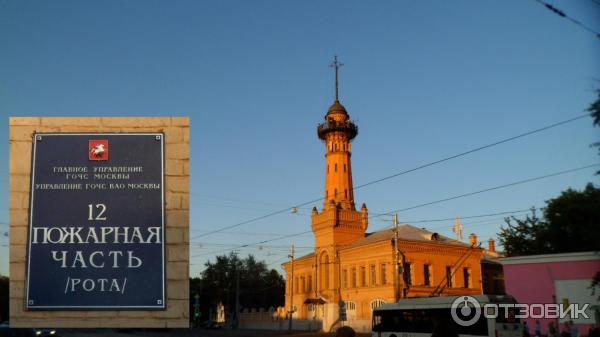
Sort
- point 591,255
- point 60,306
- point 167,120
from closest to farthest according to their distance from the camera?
point 60,306, point 167,120, point 591,255

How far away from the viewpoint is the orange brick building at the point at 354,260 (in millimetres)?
51938

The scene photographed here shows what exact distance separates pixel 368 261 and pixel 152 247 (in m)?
48.6

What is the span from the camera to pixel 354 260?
55.8m

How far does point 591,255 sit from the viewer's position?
2911cm

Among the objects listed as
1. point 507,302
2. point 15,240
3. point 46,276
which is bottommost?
point 507,302

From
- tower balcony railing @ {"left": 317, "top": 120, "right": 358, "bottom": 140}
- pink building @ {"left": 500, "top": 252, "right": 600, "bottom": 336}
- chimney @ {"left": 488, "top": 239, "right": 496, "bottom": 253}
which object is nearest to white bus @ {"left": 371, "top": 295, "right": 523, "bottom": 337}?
pink building @ {"left": 500, "top": 252, "right": 600, "bottom": 336}

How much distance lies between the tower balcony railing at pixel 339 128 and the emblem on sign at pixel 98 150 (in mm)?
55834

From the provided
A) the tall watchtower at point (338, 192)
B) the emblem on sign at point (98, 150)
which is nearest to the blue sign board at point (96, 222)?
the emblem on sign at point (98, 150)

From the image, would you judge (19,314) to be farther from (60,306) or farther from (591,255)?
(591,255)

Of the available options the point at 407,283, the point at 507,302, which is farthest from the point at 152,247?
the point at 407,283

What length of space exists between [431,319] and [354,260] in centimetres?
2782

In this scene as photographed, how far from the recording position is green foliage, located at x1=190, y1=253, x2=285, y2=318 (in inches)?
3366

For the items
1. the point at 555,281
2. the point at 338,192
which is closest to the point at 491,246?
the point at 338,192

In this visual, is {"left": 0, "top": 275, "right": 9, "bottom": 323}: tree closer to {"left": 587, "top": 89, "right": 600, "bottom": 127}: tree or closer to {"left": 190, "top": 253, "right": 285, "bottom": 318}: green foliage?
{"left": 587, "top": 89, "right": 600, "bottom": 127}: tree
